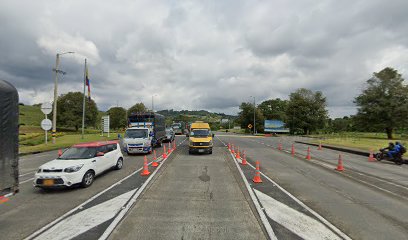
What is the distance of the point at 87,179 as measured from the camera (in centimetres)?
941

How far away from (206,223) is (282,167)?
9.09 metres

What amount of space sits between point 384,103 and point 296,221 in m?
50.9

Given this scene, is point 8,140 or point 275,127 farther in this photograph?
point 275,127

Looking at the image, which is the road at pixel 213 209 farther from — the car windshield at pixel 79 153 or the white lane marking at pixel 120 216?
the car windshield at pixel 79 153

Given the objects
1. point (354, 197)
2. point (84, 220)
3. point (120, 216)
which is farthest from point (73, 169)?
point (354, 197)

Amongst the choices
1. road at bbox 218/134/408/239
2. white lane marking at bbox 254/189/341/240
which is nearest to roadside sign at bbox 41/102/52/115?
road at bbox 218/134/408/239

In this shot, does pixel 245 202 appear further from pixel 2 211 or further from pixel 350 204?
pixel 2 211

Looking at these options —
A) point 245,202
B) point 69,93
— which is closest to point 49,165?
point 245,202

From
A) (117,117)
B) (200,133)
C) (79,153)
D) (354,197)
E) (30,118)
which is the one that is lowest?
(354,197)

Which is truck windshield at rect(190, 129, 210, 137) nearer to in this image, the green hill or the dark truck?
the dark truck

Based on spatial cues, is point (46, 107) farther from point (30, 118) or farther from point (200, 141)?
point (30, 118)

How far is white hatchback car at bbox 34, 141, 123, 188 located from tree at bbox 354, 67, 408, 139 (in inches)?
1994

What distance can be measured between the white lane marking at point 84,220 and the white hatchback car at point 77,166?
215 centimetres

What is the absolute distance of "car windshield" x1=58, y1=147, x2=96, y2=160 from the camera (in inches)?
388
